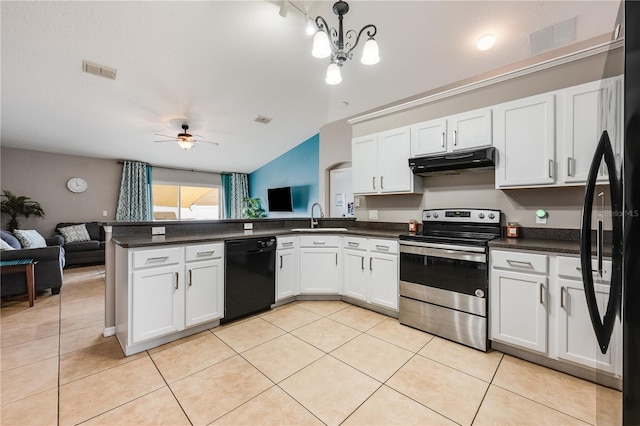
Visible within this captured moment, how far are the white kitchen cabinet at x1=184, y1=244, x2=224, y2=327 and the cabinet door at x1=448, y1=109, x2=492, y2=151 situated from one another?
258cm

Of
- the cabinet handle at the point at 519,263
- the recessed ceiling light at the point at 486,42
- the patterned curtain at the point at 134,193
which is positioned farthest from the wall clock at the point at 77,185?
the cabinet handle at the point at 519,263

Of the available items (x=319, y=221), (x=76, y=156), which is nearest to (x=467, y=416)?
(x=319, y=221)

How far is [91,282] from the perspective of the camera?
13.7ft

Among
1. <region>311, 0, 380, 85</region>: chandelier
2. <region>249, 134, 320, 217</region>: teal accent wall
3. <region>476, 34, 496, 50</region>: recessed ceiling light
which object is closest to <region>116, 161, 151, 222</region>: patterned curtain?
<region>249, 134, 320, 217</region>: teal accent wall

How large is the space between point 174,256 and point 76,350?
1.09 m

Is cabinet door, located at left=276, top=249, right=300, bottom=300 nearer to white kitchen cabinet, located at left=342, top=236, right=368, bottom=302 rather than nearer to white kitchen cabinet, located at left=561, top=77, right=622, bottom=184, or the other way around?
white kitchen cabinet, located at left=342, top=236, right=368, bottom=302

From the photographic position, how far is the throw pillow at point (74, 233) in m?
5.37

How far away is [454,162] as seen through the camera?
8.24 ft

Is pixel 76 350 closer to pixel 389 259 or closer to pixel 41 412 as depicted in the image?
pixel 41 412

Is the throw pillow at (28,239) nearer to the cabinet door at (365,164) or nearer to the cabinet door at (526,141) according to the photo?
the cabinet door at (365,164)

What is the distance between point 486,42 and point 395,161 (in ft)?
4.77

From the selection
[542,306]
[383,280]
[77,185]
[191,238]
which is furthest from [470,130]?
[77,185]

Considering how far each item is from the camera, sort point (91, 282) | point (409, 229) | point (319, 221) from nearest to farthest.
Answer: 1. point (409, 229)
2. point (319, 221)
3. point (91, 282)

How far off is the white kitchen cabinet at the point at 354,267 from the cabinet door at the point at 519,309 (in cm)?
124
